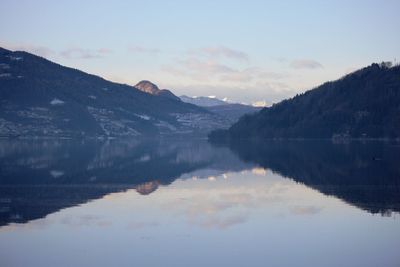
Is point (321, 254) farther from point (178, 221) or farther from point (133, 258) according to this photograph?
point (178, 221)

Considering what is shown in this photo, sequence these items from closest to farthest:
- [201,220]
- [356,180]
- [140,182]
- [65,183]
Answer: [201,220], [65,183], [356,180], [140,182]

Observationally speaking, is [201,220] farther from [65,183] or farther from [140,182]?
Result: [65,183]

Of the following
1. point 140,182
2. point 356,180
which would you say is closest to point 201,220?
point 140,182

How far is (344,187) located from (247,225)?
20455mm

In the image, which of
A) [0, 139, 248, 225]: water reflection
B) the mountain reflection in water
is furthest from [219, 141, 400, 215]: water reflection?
[0, 139, 248, 225]: water reflection

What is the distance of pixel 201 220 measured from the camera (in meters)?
36.6

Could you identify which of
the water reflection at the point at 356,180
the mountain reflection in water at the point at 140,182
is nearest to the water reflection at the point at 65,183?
the mountain reflection in water at the point at 140,182

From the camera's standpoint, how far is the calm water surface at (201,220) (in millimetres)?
27406

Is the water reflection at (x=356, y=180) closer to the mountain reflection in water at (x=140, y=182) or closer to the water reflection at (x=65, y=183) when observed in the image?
the mountain reflection in water at (x=140, y=182)

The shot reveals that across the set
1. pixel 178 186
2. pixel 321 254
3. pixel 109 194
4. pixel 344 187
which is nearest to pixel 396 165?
pixel 344 187

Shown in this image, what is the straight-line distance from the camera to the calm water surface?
27406 millimetres

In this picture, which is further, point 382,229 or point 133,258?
point 382,229

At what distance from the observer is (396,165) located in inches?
2891

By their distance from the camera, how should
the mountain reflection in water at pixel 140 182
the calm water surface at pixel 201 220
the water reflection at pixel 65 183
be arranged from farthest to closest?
the mountain reflection in water at pixel 140 182 < the water reflection at pixel 65 183 < the calm water surface at pixel 201 220
